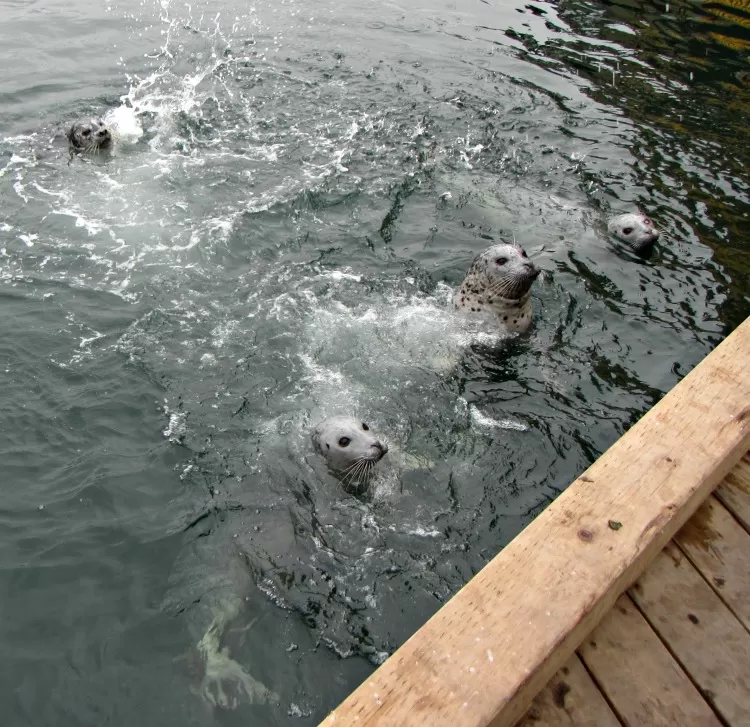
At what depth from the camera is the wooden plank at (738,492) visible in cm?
387

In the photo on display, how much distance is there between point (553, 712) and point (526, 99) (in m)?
11.6

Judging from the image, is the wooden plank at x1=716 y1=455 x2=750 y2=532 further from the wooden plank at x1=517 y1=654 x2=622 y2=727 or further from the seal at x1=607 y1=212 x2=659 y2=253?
the seal at x1=607 y1=212 x2=659 y2=253

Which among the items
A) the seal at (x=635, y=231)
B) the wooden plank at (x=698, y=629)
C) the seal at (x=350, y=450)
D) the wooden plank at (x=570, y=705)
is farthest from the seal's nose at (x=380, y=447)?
the seal at (x=635, y=231)

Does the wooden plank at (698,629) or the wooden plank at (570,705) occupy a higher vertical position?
the wooden plank at (698,629)

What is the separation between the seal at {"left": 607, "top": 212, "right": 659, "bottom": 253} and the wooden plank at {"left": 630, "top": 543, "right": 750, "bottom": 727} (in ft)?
20.0

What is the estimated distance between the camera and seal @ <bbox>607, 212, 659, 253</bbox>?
29.2 feet

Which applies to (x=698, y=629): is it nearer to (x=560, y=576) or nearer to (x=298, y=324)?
(x=560, y=576)

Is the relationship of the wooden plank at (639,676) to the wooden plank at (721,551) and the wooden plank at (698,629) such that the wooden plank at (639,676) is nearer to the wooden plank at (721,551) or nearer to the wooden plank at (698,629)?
the wooden plank at (698,629)

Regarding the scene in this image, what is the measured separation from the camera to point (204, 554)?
17.4 feet

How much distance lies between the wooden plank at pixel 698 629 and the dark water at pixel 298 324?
5.95ft

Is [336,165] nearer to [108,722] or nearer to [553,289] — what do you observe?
[553,289]

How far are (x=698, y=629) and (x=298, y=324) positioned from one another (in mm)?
5155

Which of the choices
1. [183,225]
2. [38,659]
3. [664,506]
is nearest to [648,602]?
[664,506]

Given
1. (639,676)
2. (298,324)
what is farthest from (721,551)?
(298,324)
